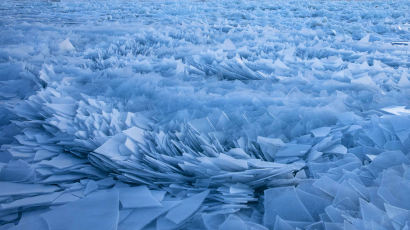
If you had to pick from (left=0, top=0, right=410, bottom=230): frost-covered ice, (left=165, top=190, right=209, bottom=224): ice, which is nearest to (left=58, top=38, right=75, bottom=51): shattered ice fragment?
(left=0, top=0, right=410, bottom=230): frost-covered ice

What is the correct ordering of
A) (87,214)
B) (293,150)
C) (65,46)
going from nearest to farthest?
(87,214), (293,150), (65,46)

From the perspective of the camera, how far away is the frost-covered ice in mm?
533

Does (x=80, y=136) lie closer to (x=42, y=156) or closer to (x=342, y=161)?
(x=42, y=156)

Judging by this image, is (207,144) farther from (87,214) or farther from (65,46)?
(65,46)

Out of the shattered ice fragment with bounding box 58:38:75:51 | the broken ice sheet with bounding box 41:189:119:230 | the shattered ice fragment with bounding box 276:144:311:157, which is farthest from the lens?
the shattered ice fragment with bounding box 58:38:75:51

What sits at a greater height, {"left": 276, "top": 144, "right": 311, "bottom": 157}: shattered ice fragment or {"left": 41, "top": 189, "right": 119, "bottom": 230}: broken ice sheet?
{"left": 276, "top": 144, "right": 311, "bottom": 157}: shattered ice fragment

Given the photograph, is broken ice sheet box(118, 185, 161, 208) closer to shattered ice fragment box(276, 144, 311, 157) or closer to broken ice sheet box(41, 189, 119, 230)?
broken ice sheet box(41, 189, 119, 230)

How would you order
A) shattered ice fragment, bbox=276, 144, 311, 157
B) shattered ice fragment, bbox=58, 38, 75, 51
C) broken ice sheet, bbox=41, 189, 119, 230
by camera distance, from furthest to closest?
1. shattered ice fragment, bbox=58, 38, 75, 51
2. shattered ice fragment, bbox=276, 144, 311, 157
3. broken ice sheet, bbox=41, 189, 119, 230

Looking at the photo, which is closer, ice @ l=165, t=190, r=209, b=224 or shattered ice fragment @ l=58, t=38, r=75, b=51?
ice @ l=165, t=190, r=209, b=224

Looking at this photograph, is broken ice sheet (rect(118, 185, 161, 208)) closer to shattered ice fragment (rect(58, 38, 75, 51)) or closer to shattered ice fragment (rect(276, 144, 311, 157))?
shattered ice fragment (rect(276, 144, 311, 157))

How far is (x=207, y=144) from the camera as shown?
70 centimetres

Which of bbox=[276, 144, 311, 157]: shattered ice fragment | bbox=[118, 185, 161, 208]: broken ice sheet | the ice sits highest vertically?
bbox=[276, 144, 311, 157]: shattered ice fragment

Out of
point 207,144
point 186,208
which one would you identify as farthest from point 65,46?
point 186,208

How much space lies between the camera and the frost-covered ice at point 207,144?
53cm
